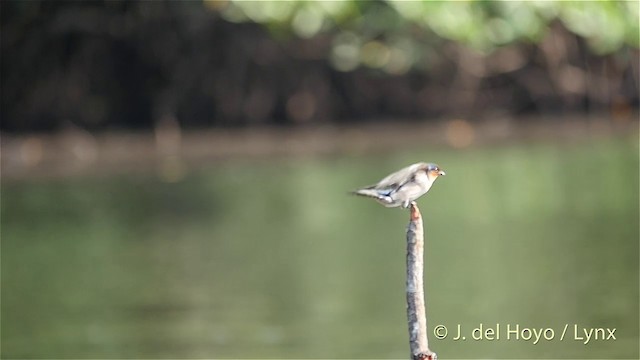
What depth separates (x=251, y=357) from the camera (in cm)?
970

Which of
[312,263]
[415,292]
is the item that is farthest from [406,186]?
[312,263]

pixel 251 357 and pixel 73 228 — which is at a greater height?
pixel 73 228

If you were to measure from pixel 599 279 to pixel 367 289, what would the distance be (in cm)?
159

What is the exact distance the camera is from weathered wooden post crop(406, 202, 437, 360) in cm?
622

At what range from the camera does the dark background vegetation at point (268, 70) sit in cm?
2309

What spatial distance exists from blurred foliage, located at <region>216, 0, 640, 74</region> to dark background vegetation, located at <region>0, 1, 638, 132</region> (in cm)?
5

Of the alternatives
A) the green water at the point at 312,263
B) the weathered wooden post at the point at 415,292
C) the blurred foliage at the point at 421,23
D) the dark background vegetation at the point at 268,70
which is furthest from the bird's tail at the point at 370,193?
the dark background vegetation at the point at 268,70

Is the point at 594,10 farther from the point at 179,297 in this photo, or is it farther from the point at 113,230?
the point at 179,297

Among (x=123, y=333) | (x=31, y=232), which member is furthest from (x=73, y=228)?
(x=123, y=333)
